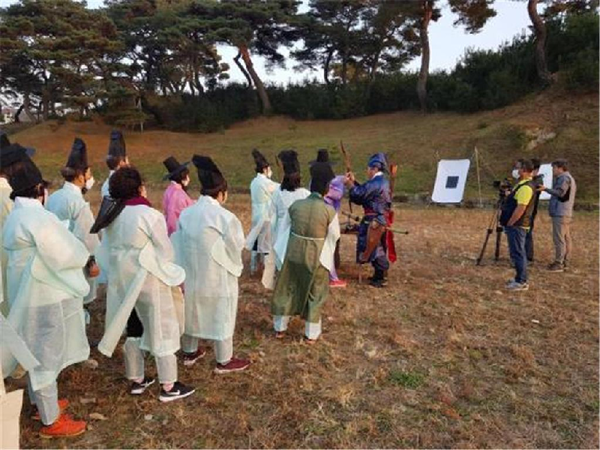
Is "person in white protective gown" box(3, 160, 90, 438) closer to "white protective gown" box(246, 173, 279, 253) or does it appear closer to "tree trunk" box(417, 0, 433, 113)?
"white protective gown" box(246, 173, 279, 253)

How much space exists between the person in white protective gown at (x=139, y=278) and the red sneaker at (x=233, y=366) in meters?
0.59

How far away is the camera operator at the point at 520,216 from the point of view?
6.16 metres

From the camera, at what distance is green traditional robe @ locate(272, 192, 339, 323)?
15.6 feet

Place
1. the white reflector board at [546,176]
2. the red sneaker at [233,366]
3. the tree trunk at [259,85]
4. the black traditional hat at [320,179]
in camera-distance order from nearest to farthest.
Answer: the red sneaker at [233,366]
the black traditional hat at [320,179]
the white reflector board at [546,176]
the tree trunk at [259,85]

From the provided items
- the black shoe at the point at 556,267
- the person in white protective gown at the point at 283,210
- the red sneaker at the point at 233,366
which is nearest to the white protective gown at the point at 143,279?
the red sneaker at the point at 233,366

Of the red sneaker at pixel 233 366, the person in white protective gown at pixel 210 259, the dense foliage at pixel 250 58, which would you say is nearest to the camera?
the person in white protective gown at pixel 210 259

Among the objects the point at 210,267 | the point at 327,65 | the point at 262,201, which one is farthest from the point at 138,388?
the point at 327,65

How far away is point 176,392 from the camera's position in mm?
3764

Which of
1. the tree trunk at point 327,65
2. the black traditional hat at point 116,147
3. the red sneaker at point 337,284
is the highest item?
the tree trunk at point 327,65

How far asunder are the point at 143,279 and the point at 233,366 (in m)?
1.26

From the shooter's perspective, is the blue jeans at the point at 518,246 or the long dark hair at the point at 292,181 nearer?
the long dark hair at the point at 292,181

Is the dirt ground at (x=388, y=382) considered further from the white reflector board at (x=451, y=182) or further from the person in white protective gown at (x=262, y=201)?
the white reflector board at (x=451, y=182)

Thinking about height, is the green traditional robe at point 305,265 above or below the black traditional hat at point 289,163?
below

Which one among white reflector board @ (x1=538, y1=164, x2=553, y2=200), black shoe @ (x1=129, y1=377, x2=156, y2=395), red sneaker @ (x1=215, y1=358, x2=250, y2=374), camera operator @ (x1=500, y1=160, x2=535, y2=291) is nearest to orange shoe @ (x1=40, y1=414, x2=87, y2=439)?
black shoe @ (x1=129, y1=377, x2=156, y2=395)
